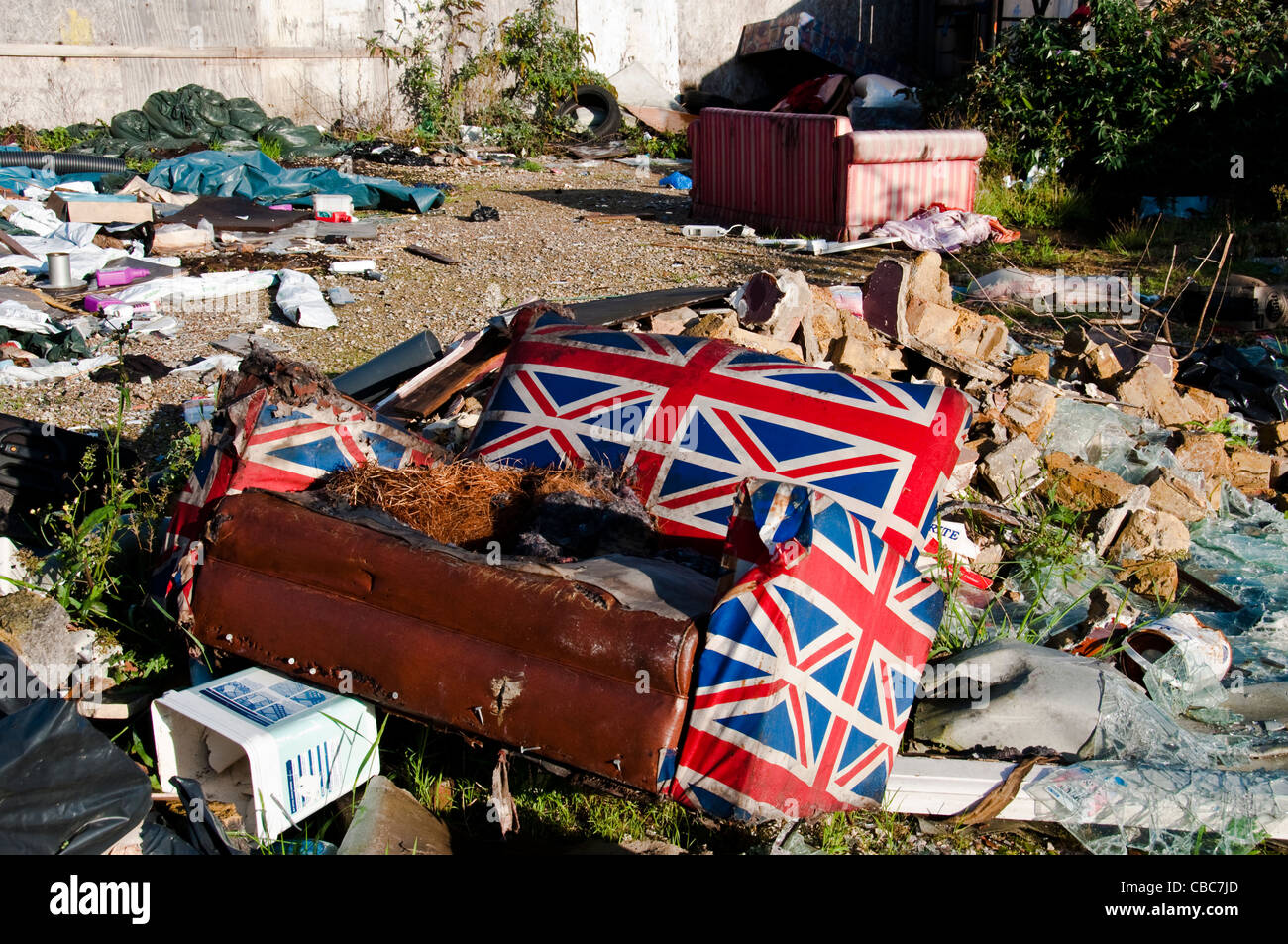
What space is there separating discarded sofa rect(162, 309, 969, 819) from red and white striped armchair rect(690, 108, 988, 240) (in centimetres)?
684

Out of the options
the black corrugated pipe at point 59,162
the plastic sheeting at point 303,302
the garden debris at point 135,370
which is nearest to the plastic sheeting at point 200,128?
the black corrugated pipe at point 59,162

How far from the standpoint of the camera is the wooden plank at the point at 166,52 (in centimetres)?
1245

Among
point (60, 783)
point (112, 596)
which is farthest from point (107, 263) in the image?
point (60, 783)

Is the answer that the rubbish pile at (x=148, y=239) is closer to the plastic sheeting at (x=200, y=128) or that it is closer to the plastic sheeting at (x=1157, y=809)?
the plastic sheeting at (x=200, y=128)

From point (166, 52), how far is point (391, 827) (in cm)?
1357

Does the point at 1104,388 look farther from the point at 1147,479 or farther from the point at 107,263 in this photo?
the point at 107,263

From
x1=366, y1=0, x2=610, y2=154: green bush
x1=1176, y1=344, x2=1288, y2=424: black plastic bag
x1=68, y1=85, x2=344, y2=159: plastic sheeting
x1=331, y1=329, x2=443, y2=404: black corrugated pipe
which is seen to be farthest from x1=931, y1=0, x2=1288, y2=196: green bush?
x1=68, y1=85, x2=344, y2=159: plastic sheeting

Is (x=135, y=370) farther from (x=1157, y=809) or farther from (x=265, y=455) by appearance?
(x=1157, y=809)

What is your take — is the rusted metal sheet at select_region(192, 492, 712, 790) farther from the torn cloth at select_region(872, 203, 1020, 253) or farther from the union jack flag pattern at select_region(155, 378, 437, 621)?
the torn cloth at select_region(872, 203, 1020, 253)

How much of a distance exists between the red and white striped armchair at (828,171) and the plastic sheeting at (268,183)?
3.10m

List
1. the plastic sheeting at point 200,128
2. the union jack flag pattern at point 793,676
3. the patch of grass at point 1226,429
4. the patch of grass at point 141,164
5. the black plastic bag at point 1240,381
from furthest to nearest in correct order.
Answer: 1. the plastic sheeting at point 200,128
2. the patch of grass at point 141,164
3. the black plastic bag at point 1240,381
4. the patch of grass at point 1226,429
5. the union jack flag pattern at point 793,676

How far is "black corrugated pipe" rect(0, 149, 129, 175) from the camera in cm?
1051

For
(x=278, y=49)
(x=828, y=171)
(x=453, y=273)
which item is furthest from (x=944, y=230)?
(x=278, y=49)

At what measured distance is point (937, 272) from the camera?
5609 mm
